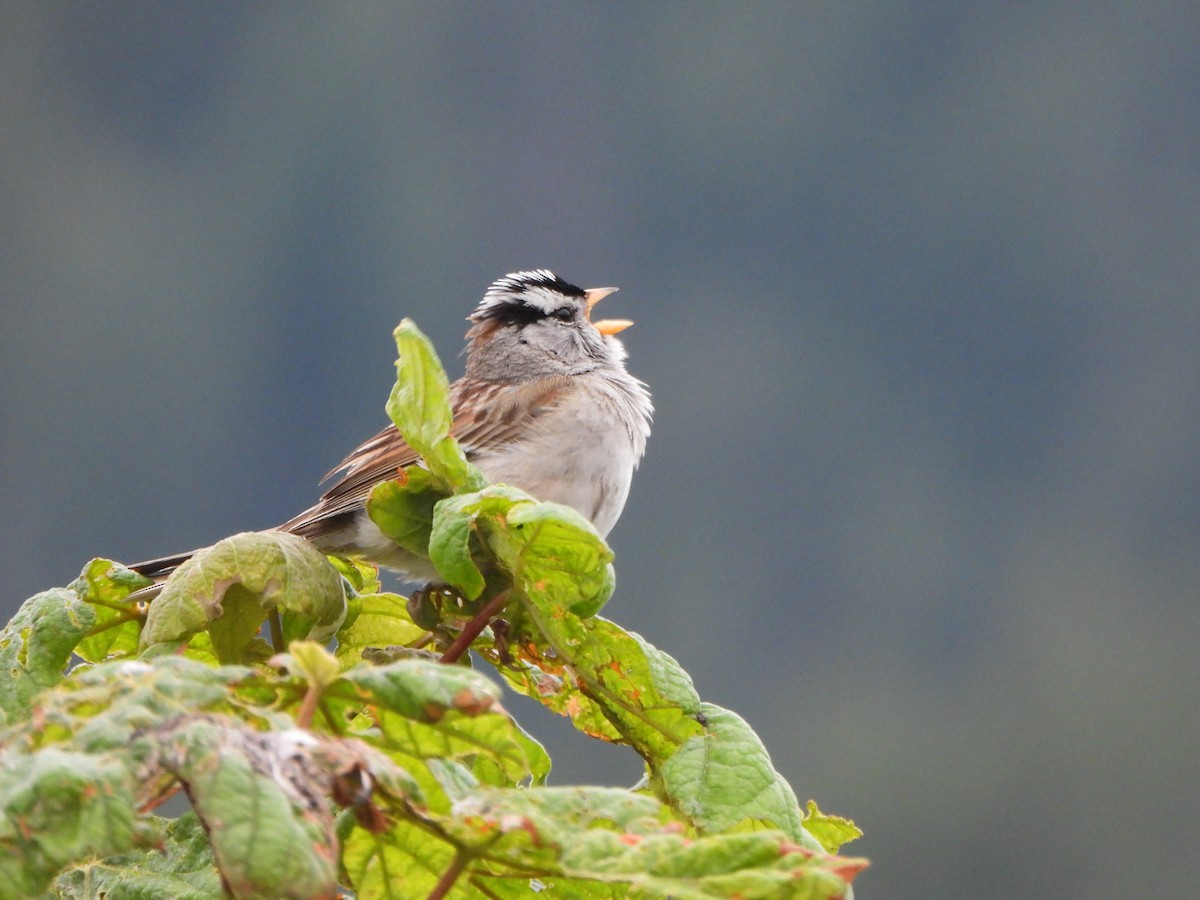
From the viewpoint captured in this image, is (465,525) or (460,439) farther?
(460,439)

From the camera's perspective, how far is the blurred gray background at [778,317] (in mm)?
59062

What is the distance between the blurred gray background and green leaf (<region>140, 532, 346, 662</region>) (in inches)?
1493

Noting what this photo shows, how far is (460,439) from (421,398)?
8.24 ft

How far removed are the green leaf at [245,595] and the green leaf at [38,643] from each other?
0.31 feet

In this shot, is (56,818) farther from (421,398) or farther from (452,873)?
(421,398)

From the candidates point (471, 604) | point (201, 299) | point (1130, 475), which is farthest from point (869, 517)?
point (471, 604)

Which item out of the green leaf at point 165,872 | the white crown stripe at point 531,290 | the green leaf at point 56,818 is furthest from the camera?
the white crown stripe at point 531,290

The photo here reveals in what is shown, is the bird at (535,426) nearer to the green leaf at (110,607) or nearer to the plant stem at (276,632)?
the green leaf at (110,607)

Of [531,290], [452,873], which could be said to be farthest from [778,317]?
[452,873]

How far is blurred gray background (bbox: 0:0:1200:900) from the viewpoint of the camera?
194ft

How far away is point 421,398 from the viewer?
1.88m

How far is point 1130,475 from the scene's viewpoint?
3236 inches

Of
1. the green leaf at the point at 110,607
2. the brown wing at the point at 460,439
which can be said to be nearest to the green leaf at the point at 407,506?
the green leaf at the point at 110,607

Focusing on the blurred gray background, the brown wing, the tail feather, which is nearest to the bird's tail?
Result: the tail feather
